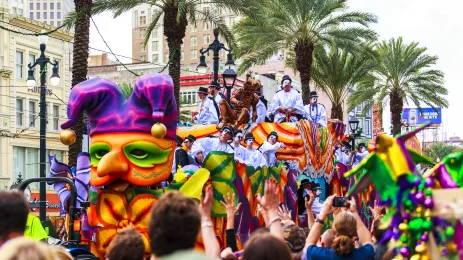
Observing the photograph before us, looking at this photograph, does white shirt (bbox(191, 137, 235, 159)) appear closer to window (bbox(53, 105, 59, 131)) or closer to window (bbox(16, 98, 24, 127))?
window (bbox(16, 98, 24, 127))

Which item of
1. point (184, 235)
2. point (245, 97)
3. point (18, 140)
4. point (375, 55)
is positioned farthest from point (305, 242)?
point (18, 140)

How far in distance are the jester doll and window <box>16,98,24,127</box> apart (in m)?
36.9

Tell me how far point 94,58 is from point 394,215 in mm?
79347

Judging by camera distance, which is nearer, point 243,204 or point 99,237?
point 99,237

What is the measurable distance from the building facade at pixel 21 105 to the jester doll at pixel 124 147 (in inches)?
1366

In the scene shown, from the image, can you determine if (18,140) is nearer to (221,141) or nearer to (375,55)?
(375,55)

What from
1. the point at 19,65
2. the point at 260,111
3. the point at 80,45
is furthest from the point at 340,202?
the point at 19,65

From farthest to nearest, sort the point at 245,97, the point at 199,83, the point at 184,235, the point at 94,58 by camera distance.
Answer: the point at 94,58 → the point at 199,83 → the point at 245,97 → the point at 184,235

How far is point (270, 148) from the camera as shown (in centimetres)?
1561

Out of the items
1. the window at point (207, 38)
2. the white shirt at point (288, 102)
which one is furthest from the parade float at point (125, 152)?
the window at point (207, 38)

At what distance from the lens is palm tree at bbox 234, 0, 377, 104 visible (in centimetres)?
2777

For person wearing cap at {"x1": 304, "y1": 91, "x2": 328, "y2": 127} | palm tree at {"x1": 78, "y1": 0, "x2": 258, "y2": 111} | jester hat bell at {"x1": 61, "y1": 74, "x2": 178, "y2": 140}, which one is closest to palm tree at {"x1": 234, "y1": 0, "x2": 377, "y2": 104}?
palm tree at {"x1": 78, "y1": 0, "x2": 258, "y2": 111}

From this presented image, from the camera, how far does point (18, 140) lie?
45219 mm

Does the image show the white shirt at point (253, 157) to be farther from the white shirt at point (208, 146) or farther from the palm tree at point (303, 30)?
the palm tree at point (303, 30)
